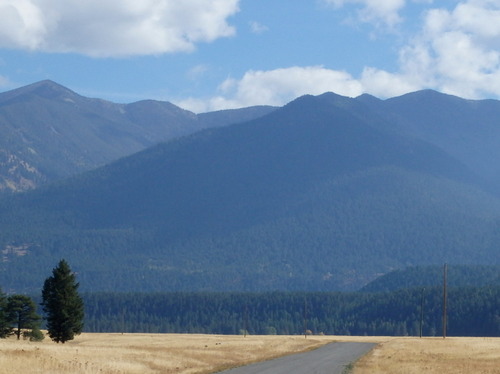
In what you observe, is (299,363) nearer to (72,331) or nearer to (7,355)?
(7,355)

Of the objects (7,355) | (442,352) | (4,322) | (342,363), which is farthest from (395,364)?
(4,322)

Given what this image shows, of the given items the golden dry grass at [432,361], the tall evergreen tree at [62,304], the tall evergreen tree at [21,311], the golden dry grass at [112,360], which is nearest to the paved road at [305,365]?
the golden dry grass at [432,361]

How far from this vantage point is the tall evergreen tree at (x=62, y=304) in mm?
A: 91312

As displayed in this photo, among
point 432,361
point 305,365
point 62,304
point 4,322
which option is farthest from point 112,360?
point 4,322

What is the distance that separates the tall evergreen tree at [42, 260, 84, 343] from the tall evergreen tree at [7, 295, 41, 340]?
14813mm

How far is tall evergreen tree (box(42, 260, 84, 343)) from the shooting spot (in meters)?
91.3

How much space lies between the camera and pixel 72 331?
94375mm

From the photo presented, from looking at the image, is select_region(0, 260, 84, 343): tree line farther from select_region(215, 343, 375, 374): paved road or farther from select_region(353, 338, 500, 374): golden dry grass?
select_region(353, 338, 500, 374): golden dry grass

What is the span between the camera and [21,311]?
109375 mm

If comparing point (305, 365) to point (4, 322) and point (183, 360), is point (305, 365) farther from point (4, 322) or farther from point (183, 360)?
point (4, 322)

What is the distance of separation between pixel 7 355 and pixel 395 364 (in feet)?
87.5

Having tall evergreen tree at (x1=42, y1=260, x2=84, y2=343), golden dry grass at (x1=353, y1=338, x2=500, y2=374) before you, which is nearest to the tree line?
tall evergreen tree at (x1=42, y1=260, x2=84, y2=343)

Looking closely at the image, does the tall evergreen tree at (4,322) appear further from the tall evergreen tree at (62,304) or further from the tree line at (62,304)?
the tall evergreen tree at (62,304)

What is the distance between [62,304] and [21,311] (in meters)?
19.2
